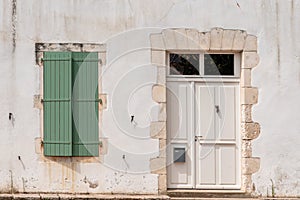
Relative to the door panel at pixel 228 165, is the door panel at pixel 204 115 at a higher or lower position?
higher

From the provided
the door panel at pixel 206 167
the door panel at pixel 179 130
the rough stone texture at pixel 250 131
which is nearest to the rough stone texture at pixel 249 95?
the rough stone texture at pixel 250 131

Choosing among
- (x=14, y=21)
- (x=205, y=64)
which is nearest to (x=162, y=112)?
(x=205, y=64)

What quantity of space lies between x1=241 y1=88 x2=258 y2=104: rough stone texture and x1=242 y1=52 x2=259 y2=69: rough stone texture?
1.13 feet

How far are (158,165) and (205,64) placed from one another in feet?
5.52

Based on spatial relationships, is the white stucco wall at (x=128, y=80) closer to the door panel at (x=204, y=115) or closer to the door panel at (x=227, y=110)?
the door panel at (x=227, y=110)

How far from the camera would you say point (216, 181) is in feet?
33.7

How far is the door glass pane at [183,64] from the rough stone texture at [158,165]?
51.9 inches

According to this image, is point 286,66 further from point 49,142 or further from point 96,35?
point 49,142

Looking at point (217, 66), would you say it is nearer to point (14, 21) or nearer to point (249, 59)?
point (249, 59)

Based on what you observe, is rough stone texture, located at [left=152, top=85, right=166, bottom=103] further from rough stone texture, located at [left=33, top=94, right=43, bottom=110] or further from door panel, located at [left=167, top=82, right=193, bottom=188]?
rough stone texture, located at [left=33, top=94, right=43, bottom=110]

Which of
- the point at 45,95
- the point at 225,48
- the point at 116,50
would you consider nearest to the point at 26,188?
the point at 45,95

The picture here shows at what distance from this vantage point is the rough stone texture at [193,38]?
33.4 feet

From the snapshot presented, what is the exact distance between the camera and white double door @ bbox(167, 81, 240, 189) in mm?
10234

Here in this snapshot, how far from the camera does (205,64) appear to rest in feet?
34.0
